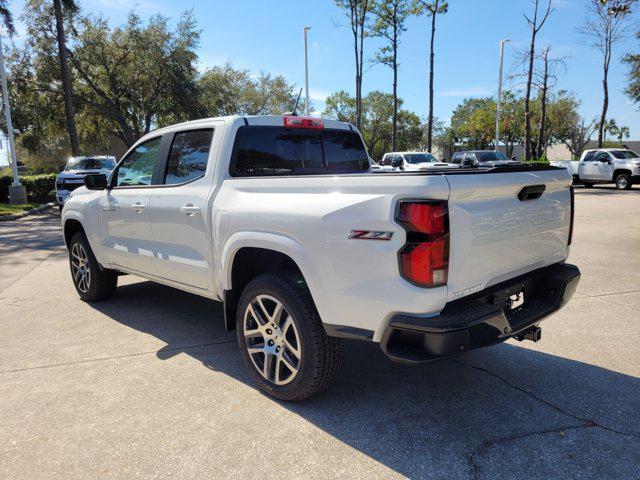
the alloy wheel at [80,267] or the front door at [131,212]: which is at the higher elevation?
the front door at [131,212]

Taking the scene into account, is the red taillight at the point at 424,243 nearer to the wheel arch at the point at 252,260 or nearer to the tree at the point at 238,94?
the wheel arch at the point at 252,260

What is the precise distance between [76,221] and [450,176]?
482 centimetres

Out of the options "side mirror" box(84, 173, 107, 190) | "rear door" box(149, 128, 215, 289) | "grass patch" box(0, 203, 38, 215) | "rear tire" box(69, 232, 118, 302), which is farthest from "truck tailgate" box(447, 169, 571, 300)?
"grass patch" box(0, 203, 38, 215)

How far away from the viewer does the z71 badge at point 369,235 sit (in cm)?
246

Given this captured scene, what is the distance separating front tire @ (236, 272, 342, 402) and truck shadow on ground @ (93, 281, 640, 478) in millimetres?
198

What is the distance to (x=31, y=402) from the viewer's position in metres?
3.30

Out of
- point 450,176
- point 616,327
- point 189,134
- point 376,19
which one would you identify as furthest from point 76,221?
point 376,19

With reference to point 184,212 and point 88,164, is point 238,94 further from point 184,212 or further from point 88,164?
point 184,212

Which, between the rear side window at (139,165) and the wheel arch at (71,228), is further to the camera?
the wheel arch at (71,228)

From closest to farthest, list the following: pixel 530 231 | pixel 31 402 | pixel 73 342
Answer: pixel 530 231
pixel 31 402
pixel 73 342

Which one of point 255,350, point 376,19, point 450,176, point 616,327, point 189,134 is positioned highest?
point 376,19

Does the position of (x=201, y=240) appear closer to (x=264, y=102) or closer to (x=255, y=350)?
(x=255, y=350)

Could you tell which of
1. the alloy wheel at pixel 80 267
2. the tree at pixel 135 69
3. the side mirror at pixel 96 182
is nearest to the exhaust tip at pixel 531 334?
the side mirror at pixel 96 182

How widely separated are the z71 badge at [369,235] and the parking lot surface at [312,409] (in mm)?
1188
